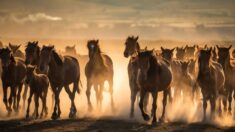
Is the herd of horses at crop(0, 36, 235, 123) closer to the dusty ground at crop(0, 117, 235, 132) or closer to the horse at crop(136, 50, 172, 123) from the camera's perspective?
the horse at crop(136, 50, 172, 123)

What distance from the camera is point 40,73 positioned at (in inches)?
899

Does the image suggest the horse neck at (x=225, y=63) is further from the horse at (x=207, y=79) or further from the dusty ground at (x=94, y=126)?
the dusty ground at (x=94, y=126)

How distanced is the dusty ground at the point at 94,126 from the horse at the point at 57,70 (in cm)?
137

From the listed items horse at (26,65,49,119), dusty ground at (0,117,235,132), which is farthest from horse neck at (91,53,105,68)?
dusty ground at (0,117,235,132)

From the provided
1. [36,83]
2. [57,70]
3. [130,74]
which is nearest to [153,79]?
[130,74]

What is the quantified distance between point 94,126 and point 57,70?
3.61 metres

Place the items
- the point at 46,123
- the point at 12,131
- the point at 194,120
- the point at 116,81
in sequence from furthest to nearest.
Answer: the point at 116,81, the point at 194,120, the point at 46,123, the point at 12,131

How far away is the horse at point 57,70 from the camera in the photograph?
2103 cm

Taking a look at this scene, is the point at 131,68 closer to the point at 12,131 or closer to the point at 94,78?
the point at 94,78

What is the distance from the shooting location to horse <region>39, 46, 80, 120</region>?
69.0 ft

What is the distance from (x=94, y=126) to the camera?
19156 millimetres

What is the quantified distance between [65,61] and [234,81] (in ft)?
21.9

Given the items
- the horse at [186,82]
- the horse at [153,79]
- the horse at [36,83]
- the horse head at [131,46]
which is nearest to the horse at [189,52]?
the horse at [186,82]

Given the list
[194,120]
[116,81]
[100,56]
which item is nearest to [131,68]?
[100,56]
